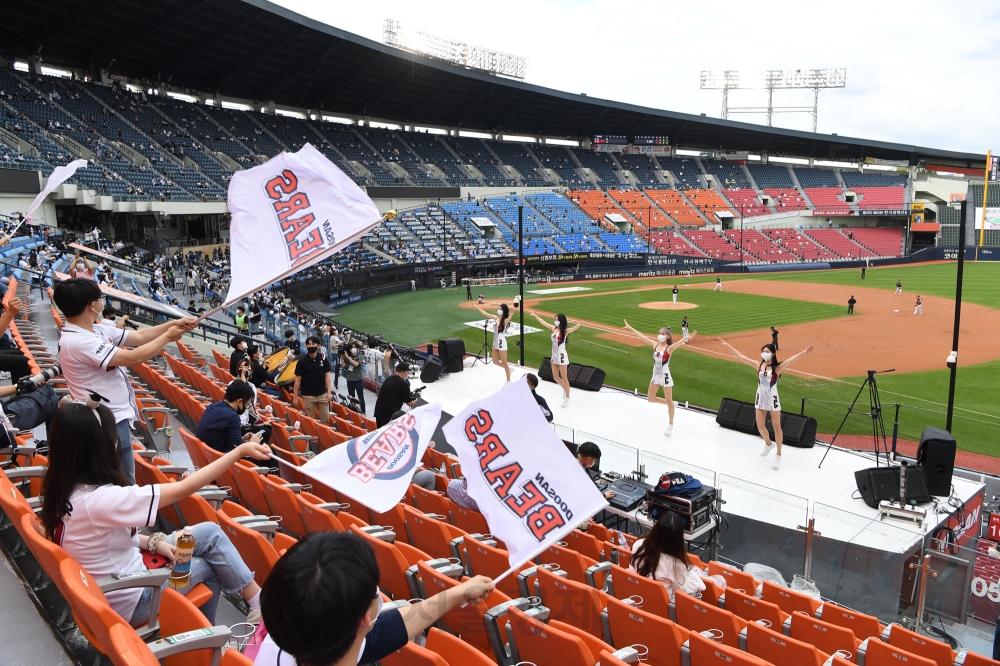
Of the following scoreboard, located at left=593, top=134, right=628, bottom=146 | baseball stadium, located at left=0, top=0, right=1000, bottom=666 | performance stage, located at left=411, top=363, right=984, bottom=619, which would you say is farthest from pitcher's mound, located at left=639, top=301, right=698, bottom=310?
scoreboard, located at left=593, top=134, right=628, bottom=146

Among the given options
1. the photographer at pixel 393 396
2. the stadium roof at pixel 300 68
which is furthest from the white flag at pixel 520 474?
the stadium roof at pixel 300 68

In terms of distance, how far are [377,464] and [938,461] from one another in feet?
28.6

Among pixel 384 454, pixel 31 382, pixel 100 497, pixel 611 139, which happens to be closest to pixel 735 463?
pixel 384 454

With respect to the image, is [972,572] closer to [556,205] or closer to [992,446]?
[992,446]

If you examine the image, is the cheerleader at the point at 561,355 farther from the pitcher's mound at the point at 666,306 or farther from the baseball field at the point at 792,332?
the pitcher's mound at the point at 666,306

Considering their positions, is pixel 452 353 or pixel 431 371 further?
pixel 452 353

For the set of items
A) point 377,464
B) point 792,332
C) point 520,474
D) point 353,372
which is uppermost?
point 520,474

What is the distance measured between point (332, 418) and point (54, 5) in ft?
123

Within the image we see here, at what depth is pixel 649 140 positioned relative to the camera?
79.4m

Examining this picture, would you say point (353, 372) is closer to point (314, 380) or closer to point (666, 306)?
point (314, 380)

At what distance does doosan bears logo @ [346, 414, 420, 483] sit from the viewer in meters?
4.46

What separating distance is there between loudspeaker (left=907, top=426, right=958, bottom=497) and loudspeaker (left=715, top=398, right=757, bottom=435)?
3.21 meters

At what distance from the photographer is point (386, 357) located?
16.5 metres

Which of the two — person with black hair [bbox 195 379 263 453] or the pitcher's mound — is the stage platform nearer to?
person with black hair [bbox 195 379 263 453]
